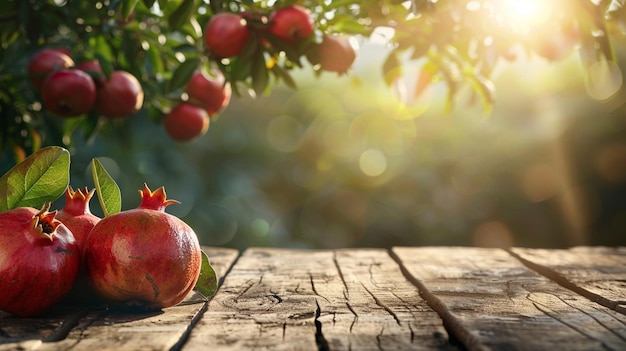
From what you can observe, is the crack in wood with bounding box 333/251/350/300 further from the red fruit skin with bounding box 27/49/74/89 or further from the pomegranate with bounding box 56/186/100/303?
the red fruit skin with bounding box 27/49/74/89

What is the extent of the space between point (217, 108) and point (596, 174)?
319 cm

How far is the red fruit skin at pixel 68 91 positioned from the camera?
202 cm

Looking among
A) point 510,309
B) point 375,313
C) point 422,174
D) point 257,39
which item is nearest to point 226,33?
point 257,39

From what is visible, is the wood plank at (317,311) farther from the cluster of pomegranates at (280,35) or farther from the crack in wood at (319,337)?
the cluster of pomegranates at (280,35)

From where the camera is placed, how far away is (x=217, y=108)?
2.36m

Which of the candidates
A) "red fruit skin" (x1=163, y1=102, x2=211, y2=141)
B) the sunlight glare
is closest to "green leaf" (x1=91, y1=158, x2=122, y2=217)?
"red fruit skin" (x1=163, y1=102, x2=211, y2=141)

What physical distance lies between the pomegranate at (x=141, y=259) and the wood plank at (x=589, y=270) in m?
0.81

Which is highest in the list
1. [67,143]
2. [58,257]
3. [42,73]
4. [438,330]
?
[42,73]

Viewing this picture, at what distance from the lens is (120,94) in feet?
6.89

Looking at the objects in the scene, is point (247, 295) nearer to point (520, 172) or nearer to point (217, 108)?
point (217, 108)

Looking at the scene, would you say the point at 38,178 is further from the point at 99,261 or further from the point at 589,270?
the point at 589,270

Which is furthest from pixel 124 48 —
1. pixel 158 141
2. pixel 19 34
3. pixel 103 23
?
pixel 158 141

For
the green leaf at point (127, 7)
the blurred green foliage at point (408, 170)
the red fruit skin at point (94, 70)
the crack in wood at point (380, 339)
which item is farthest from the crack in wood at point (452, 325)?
the blurred green foliage at point (408, 170)

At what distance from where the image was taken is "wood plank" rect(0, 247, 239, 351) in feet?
3.49
